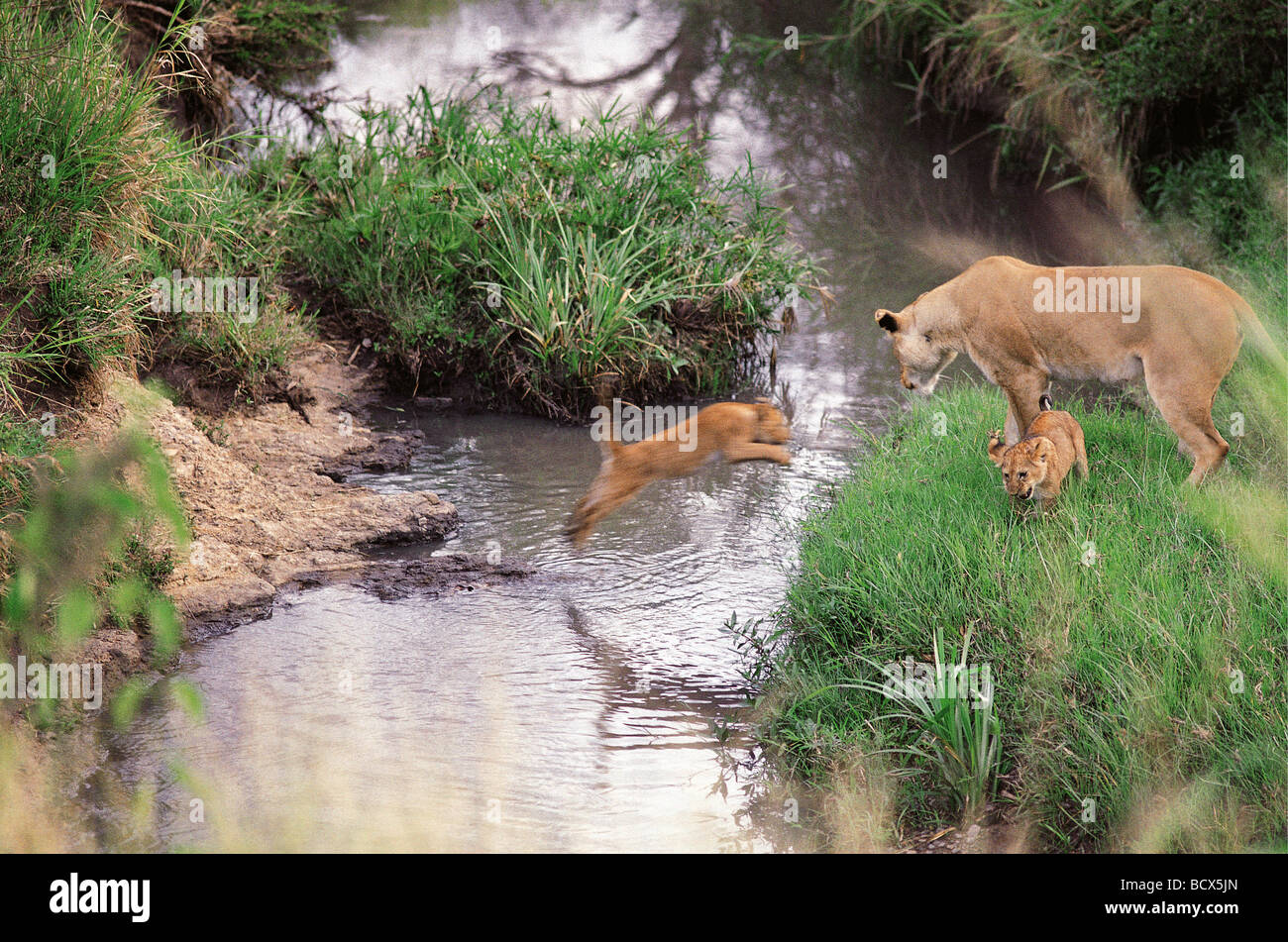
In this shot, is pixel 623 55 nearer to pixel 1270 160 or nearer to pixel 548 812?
pixel 1270 160

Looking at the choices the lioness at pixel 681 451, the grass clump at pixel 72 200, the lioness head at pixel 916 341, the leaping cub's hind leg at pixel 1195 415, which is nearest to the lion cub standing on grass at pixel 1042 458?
the leaping cub's hind leg at pixel 1195 415

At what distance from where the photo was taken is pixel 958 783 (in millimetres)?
4391

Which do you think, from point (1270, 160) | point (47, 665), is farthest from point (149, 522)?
point (1270, 160)

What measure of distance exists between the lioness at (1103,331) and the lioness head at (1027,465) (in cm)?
73

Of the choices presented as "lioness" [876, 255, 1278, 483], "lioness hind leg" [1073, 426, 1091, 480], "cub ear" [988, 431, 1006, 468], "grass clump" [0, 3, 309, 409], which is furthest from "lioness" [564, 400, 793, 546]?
"grass clump" [0, 3, 309, 409]

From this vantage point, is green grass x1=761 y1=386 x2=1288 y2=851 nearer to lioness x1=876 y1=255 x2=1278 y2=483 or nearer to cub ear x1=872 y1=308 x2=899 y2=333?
lioness x1=876 y1=255 x2=1278 y2=483

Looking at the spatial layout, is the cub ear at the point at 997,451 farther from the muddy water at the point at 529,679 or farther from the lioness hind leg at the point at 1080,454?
the muddy water at the point at 529,679

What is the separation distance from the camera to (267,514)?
682cm

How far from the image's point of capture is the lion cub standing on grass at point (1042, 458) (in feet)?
18.1

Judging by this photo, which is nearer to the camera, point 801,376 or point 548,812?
point 548,812

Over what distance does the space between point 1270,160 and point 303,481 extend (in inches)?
319

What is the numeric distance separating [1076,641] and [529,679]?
2.31m

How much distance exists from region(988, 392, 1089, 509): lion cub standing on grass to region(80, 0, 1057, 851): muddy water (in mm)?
1361

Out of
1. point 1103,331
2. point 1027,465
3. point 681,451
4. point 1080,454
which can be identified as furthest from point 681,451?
point 1103,331
